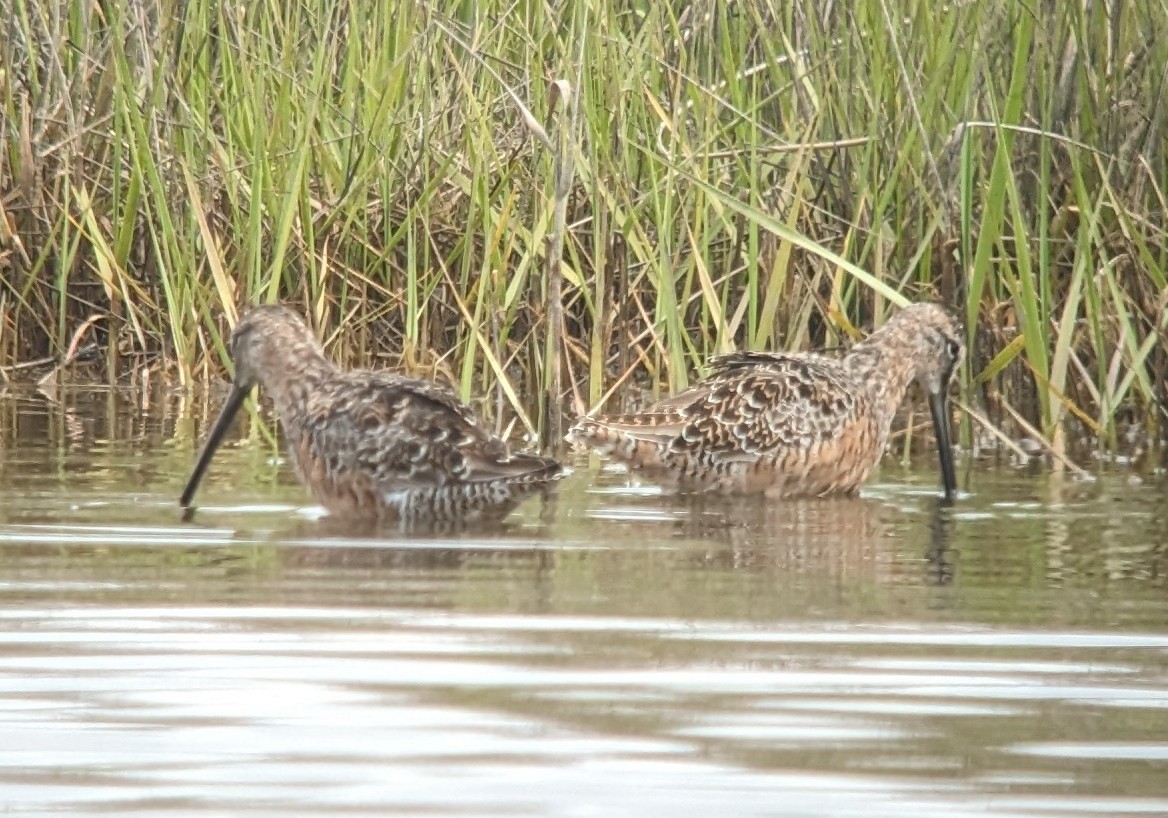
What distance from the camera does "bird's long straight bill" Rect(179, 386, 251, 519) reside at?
6.91 metres

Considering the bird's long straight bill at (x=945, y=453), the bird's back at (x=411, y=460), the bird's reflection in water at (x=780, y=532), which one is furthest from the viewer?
the bird's long straight bill at (x=945, y=453)

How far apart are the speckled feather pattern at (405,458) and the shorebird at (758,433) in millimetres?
701

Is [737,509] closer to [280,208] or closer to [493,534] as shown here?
[493,534]

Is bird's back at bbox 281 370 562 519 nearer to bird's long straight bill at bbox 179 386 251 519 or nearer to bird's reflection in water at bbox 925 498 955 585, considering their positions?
bird's long straight bill at bbox 179 386 251 519

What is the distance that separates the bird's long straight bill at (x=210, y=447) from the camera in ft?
22.7

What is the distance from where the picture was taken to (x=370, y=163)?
9.28 metres

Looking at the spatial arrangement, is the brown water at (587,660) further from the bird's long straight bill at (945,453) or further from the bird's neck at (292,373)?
the bird's neck at (292,373)

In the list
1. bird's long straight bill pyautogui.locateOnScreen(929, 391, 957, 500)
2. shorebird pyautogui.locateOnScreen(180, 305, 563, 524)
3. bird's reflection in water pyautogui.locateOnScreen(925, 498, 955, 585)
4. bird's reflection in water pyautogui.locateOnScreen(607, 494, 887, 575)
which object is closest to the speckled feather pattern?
shorebird pyautogui.locateOnScreen(180, 305, 563, 524)

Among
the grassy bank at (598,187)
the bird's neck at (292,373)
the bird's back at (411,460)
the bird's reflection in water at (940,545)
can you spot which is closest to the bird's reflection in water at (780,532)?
the bird's reflection in water at (940,545)

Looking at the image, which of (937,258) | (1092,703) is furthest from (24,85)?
(1092,703)

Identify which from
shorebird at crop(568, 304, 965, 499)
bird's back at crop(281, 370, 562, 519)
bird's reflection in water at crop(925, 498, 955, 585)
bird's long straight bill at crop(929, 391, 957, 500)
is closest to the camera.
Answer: bird's reflection in water at crop(925, 498, 955, 585)

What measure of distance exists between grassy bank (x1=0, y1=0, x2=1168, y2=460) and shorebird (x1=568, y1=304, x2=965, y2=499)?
245 millimetres

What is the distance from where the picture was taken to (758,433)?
7.77 m

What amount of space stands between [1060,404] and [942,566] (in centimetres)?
219
